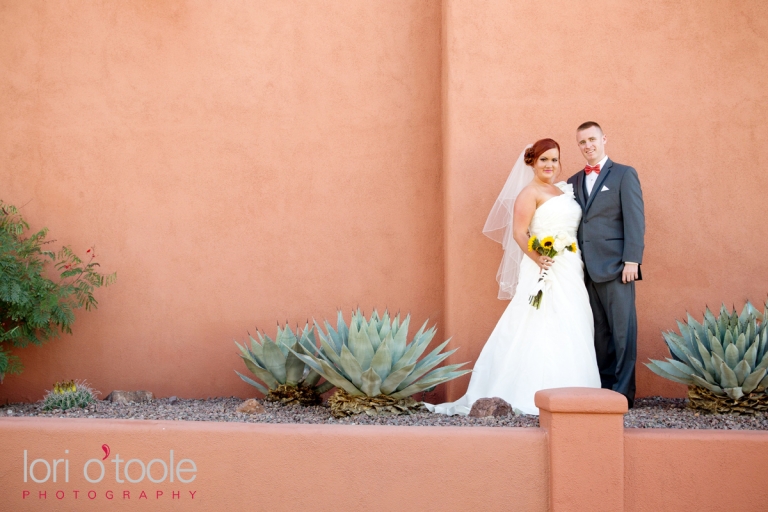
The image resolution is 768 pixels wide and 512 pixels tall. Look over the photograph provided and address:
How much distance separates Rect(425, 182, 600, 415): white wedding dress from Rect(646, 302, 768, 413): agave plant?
0.56 metres

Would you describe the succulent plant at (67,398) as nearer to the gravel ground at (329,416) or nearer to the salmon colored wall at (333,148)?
the gravel ground at (329,416)

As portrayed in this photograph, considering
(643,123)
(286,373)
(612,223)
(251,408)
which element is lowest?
(251,408)

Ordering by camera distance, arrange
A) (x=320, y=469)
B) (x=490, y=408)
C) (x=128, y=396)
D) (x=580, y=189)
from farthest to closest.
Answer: (x=128, y=396) → (x=580, y=189) → (x=490, y=408) → (x=320, y=469)

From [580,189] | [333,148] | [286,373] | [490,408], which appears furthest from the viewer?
[333,148]

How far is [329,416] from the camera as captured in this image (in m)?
4.69

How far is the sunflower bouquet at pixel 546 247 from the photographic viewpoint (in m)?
5.05

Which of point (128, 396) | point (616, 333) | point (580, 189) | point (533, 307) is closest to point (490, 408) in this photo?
point (533, 307)

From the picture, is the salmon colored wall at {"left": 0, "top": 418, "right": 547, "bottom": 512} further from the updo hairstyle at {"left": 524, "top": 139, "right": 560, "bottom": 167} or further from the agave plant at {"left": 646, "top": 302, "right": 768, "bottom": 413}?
the updo hairstyle at {"left": 524, "top": 139, "right": 560, "bottom": 167}

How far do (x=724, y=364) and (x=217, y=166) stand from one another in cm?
420

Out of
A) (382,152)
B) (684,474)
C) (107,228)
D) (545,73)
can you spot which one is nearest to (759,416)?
(684,474)

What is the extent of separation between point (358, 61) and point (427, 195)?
1312 millimetres

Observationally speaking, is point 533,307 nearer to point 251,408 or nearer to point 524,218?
point 524,218

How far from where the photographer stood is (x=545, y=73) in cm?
575

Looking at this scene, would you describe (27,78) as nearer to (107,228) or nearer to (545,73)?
(107,228)
